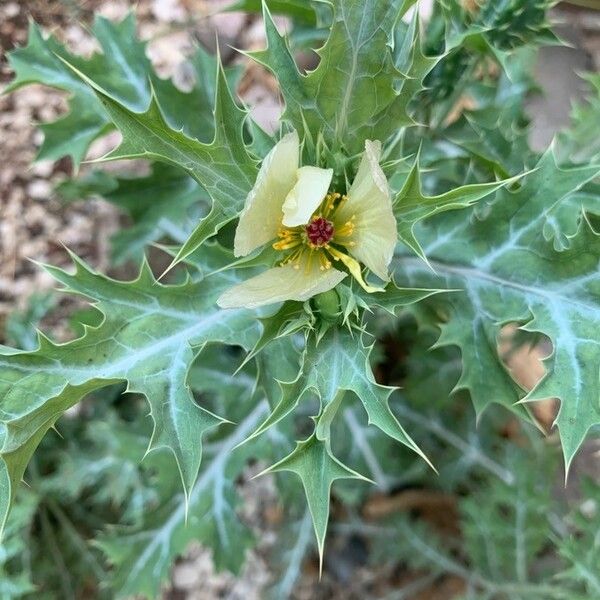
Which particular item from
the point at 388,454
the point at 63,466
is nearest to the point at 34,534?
the point at 63,466

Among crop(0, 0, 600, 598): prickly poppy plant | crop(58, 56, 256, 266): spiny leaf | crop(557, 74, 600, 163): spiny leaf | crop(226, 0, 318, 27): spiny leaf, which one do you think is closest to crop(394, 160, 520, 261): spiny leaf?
crop(0, 0, 600, 598): prickly poppy plant

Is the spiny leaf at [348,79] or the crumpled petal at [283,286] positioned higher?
the spiny leaf at [348,79]

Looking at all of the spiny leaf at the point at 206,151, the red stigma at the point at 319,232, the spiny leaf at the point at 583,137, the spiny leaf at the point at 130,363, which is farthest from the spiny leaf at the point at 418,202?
the spiny leaf at the point at 583,137

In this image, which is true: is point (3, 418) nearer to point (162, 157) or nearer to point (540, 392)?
point (162, 157)

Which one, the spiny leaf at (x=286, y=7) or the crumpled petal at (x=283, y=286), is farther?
the spiny leaf at (x=286, y=7)

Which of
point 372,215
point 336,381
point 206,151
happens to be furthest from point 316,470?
point 206,151

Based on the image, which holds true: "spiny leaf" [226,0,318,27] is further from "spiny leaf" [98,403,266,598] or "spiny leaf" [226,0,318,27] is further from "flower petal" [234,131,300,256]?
"spiny leaf" [98,403,266,598]

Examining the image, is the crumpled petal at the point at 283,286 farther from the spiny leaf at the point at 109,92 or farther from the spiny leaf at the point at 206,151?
the spiny leaf at the point at 109,92
